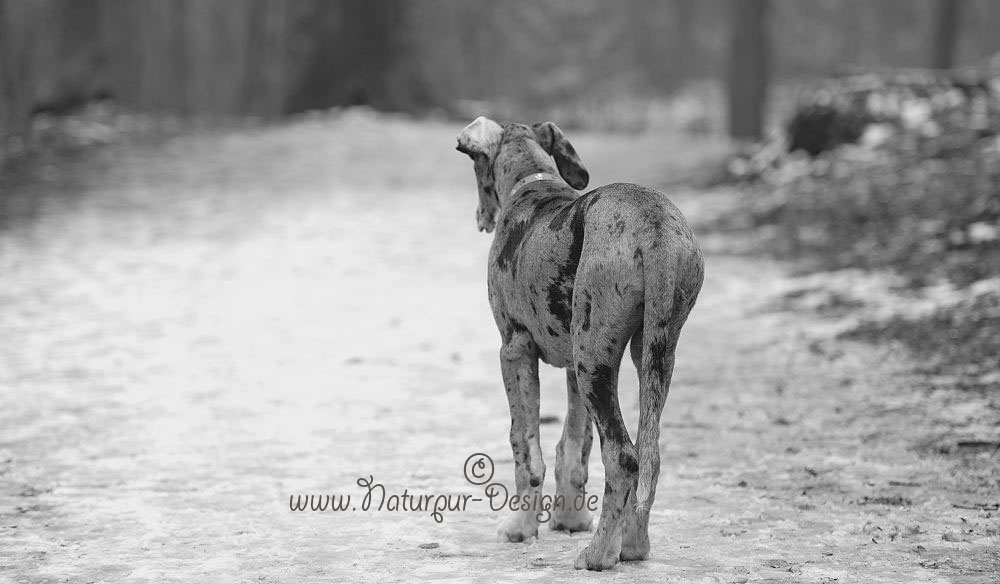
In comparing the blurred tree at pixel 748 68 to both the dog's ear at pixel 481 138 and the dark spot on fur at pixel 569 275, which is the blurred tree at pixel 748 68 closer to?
the dog's ear at pixel 481 138

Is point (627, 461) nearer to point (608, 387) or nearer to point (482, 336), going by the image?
point (608, 387)

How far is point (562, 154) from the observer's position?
5.70m

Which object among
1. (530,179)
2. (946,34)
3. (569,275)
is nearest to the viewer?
(569,275)

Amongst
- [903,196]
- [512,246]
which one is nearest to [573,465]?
[512,246]

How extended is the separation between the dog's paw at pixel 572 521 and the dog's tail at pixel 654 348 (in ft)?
2.34

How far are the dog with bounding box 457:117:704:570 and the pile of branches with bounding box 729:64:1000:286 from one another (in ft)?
19.9

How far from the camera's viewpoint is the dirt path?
186 inches

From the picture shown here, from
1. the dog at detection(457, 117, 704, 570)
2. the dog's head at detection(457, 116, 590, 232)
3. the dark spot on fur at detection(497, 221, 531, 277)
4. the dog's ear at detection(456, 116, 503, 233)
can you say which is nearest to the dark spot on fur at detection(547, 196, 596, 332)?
the dog at detection(457, 117, 704, 570)

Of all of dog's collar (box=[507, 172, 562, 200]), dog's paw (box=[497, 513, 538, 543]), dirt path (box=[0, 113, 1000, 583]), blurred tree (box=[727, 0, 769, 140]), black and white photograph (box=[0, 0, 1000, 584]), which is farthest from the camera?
blurred tree (box=[727, 0, 769, 140])

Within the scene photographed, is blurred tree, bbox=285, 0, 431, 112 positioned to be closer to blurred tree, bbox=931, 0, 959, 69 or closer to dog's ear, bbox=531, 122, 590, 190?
blurred tree, bbox=931, 0, 959, 69

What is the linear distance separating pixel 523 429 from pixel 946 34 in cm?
2260

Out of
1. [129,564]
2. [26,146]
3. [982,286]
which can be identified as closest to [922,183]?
[982,286]

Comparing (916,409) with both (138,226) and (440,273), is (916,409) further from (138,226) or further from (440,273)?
(138,226)

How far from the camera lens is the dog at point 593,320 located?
439cm
